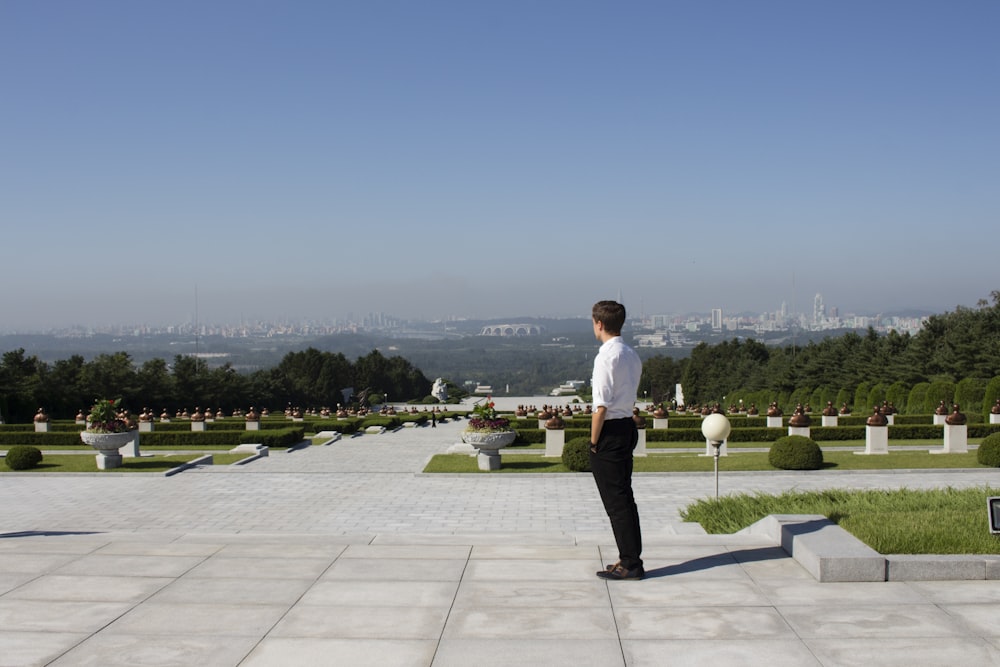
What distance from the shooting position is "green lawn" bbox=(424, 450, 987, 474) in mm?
17984

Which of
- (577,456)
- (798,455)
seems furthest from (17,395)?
(798,455)

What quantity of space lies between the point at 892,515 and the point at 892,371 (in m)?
43.1

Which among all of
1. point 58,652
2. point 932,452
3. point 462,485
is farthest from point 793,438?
point 58,652

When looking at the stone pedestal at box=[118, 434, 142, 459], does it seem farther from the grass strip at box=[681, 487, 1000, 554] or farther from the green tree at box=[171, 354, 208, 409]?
the green tree at box=[171, 354, 208, 409]

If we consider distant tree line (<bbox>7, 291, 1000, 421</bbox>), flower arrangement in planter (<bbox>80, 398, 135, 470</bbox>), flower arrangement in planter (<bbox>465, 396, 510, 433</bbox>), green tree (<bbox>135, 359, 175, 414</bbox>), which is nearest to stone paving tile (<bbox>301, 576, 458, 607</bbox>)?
flower arrangement in planter (<bbox>465, 396, 510, 433</bbox>)

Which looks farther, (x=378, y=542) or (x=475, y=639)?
(x=378, y=542)

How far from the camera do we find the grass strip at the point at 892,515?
22.4 ft

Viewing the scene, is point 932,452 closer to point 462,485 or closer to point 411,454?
point 462,485

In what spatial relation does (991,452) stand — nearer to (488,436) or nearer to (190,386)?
(488,436)

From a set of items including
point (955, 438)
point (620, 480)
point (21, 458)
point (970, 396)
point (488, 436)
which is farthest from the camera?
point (970, 396)

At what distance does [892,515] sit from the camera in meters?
8.13

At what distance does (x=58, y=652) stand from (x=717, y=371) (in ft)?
260

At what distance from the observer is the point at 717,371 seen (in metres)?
81.1

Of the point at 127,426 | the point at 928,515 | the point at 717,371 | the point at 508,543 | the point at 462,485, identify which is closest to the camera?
the point at 508,543
